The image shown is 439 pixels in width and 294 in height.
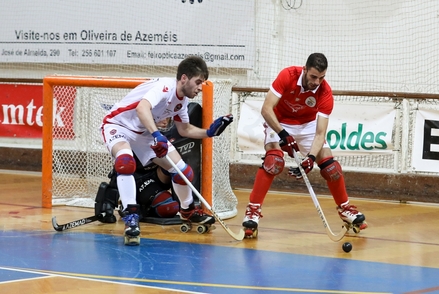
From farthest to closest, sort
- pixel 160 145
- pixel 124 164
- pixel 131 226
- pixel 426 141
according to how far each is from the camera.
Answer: pixel 426 141, pixel 124 164, pixel 131 226, pixel 160 145

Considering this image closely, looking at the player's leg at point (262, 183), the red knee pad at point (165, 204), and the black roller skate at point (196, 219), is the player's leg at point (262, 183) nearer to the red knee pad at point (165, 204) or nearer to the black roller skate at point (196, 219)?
the black roller skate at point (196, 219)

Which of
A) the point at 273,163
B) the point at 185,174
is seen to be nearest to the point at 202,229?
the point at 185,174

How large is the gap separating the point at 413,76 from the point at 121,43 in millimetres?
3637

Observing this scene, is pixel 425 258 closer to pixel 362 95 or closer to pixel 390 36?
pixel 362 95

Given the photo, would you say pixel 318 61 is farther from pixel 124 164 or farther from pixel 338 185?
pixel 124 164

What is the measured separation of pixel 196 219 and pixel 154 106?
3.19 feet

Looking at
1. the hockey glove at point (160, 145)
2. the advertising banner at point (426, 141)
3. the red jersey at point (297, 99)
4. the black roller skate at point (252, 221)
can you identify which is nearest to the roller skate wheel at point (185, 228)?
the black roller skate at point (252, 221)

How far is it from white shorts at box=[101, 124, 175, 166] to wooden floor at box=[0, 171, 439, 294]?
0.58 meters

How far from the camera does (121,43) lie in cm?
1070

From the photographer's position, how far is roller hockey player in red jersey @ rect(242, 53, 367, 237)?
6.08 metres

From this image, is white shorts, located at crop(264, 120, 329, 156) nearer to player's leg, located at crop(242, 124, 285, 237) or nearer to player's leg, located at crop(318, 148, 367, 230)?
player's leg, located at crop(242, 124, 285, 237)

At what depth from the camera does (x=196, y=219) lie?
637 cm

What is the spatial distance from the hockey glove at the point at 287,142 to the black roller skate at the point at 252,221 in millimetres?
521

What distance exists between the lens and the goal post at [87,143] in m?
7.18
